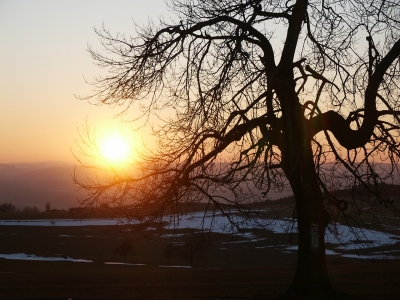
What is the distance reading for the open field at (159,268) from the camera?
14.0 meters

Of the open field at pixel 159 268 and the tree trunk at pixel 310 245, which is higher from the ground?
the tree trunk at pixel 310 245

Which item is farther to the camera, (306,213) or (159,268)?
(159,268)

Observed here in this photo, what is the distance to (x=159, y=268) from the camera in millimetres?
34938

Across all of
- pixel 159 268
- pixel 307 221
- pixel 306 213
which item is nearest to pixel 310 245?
pixel 307 221

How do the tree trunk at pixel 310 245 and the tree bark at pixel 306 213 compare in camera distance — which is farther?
the tree trunk at pixel 310 245

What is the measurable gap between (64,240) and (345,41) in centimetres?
5833

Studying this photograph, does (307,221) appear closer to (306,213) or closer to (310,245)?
(306,213)

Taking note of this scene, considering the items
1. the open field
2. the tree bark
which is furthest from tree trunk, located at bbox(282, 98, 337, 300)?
the open field

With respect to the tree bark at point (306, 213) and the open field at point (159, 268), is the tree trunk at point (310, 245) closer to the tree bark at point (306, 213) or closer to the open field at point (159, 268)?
the tree bark at point (306, 213)

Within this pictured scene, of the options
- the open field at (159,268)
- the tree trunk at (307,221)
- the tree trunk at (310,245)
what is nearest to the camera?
the tree trunk at (307,221)

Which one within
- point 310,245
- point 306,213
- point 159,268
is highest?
point 306,213

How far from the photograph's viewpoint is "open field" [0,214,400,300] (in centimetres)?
1401

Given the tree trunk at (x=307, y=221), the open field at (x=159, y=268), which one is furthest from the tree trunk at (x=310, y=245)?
the open field at (x=159, y=268)

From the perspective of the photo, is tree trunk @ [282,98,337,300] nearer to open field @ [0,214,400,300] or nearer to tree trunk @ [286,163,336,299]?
tree trunk @ [286,163,336,299]
